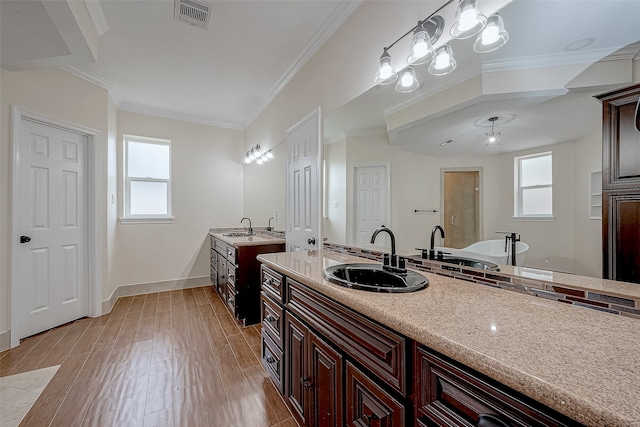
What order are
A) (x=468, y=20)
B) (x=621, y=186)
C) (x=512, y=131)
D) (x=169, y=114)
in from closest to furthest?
(x=621, y=186) < (x=512, y=131) < (x=468, y=20) < (x=169, y=114)

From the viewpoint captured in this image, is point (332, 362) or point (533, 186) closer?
point (533, 186)

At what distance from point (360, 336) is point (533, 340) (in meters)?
Answer: 0.52

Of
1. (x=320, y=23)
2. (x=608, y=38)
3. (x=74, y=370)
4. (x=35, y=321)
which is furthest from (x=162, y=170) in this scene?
(x=608, y=38)

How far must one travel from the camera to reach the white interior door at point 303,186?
2402mm

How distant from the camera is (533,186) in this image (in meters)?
1.01

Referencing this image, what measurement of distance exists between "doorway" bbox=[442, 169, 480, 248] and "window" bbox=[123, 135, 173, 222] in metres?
4.13

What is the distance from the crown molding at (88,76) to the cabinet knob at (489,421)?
4.02 metres

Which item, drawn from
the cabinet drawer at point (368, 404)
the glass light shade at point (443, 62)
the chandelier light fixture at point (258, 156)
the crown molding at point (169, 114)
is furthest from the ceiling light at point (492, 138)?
the crown molding at point (169, 114)

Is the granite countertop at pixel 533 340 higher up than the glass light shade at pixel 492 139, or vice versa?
the glass light shade at pixel 492 139

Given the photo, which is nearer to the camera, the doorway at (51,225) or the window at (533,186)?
the window at (533,186)

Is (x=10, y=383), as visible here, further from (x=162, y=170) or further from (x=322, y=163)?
(x=162, y=170)

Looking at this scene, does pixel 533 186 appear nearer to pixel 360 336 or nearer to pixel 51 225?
pixel 360 336

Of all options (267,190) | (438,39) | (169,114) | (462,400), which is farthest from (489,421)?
(169,114)

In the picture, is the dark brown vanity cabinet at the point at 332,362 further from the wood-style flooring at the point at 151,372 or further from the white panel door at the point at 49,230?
the white panel door at the point at 49,230
